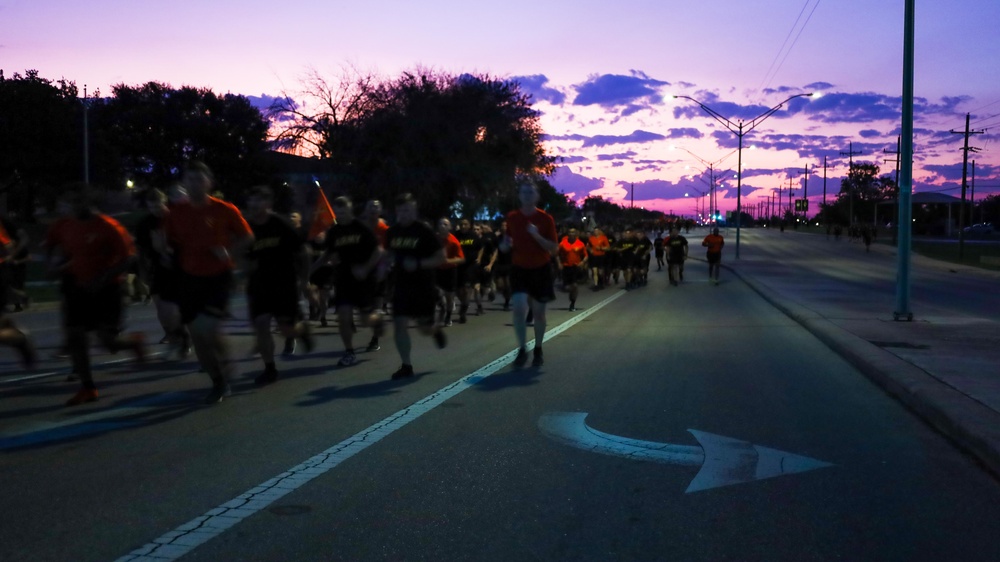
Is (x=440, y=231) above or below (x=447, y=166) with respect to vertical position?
below

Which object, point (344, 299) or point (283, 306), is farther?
point (344, 299)

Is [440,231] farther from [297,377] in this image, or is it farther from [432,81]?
[432,81]

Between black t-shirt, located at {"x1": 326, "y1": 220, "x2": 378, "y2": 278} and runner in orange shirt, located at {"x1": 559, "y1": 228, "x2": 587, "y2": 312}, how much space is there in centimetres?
892

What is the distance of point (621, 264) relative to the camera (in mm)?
27062

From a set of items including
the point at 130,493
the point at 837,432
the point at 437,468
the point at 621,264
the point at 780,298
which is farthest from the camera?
the point at 621,264

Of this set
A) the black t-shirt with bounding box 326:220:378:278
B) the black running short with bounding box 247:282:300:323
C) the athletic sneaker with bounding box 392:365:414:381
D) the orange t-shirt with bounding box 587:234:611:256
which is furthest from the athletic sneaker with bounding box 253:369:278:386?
the orange t-shirt with bounding box 587:234:611:256

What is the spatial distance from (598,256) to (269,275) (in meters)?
17.6

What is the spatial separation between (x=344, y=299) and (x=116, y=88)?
2423 inches

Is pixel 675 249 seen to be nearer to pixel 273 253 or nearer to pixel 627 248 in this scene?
pixel 627 248

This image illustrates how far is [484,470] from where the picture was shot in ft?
17.8

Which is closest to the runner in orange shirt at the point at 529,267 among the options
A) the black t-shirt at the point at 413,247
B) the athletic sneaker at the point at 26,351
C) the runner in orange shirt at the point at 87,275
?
the black t-shirt at the point at 413,247

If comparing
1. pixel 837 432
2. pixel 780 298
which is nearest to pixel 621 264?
pixel 780 298

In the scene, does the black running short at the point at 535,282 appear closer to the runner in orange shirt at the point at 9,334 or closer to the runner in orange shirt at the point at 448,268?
the runner in orange shirt at the point at 448,268

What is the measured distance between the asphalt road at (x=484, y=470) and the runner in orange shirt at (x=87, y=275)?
50 cm
